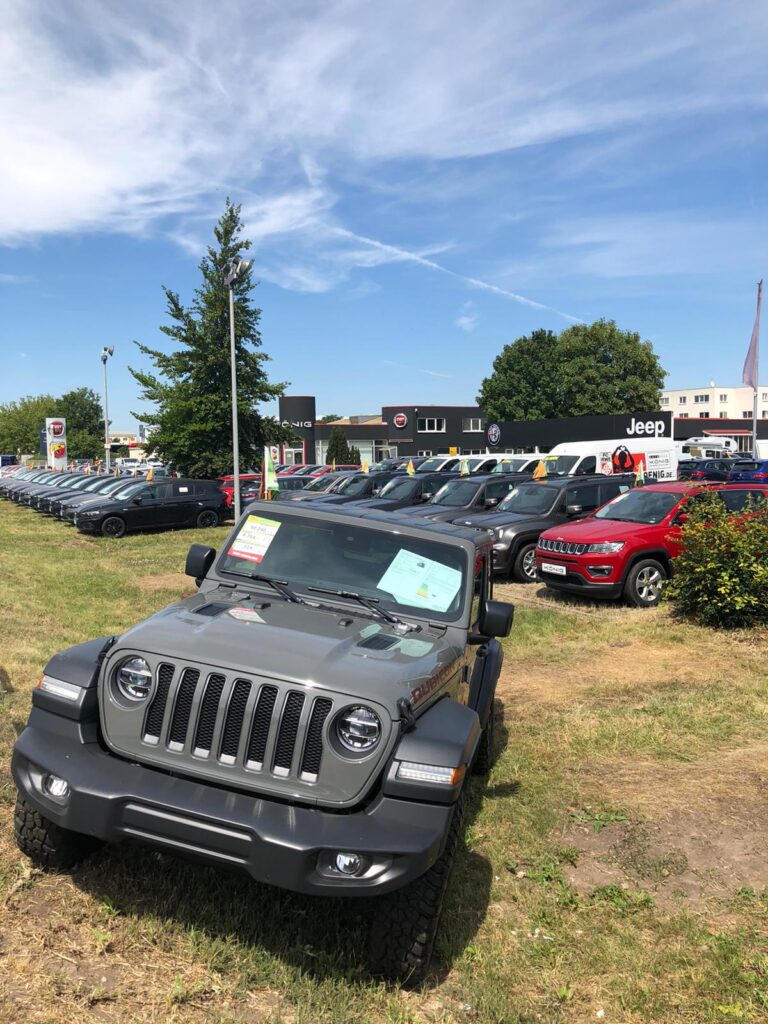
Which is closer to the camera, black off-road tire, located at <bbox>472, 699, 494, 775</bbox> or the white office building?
black off-road tire, located at <bbox>472, 699, 494, 775</bbox>

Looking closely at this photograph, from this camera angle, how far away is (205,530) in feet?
69.3

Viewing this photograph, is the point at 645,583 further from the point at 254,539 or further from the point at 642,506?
the point at 254,539

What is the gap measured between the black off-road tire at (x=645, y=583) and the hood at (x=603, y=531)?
15.6 inches

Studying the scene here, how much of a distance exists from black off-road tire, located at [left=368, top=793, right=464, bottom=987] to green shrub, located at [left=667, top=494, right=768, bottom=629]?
6718mm

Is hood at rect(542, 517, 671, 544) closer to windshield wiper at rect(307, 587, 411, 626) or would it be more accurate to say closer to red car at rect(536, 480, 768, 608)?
red car at rect(536, 480, 768, 608)

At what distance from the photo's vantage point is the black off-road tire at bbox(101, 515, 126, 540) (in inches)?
762

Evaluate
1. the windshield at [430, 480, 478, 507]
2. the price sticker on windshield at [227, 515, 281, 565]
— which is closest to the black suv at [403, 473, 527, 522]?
the windshield at [430, 480, 478, 507]

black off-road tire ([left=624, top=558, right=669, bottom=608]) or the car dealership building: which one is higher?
the car dealership building

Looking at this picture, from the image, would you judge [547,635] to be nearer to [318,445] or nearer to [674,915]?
[674,915]

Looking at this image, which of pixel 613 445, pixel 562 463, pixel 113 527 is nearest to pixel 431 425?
pixel 613 445

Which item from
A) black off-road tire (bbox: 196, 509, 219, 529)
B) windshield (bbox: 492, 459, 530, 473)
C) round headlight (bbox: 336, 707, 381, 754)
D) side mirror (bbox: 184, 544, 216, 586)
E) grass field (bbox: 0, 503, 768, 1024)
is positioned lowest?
grass field (bbox: 0, 503, 768, 1024)

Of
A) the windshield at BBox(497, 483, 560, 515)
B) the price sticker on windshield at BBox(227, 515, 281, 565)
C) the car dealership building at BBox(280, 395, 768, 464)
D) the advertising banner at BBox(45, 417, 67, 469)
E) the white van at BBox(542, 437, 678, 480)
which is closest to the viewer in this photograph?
the price sticker on windshield at BBox(227, 515, 281, 565)

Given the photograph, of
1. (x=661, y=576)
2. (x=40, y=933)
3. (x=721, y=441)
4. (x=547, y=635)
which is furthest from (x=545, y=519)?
(x=721, y=441)

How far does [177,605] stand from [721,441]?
2132 inches
